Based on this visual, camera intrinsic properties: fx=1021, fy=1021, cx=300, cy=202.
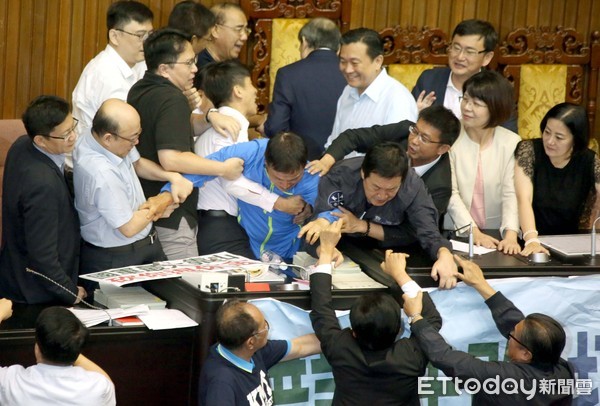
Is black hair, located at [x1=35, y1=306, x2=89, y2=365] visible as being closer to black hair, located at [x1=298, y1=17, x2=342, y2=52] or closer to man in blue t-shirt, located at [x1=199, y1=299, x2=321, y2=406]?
man in blue t-shirt, located at [x1=199, y1=299, x2=321, y2=406]

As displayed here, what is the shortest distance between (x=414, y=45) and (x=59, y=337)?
13.0ft

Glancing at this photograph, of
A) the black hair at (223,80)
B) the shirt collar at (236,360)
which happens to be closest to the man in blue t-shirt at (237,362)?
the shirt collar at (236,360)

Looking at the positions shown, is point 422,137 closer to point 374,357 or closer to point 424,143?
point 424,143

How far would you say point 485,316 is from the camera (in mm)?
3906

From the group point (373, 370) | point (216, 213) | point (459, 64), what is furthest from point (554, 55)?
point (373, 370)

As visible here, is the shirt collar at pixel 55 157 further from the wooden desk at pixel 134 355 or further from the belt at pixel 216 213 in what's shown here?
the belt at pixel 216 213

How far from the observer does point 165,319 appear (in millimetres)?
3766

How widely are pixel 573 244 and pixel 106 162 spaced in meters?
1.96

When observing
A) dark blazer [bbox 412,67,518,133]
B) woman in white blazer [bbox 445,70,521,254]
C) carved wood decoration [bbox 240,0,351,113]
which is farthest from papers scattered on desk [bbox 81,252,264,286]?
carved wood decoration [bbox 240,0,351,113]

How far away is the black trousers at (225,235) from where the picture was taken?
14.3 ft

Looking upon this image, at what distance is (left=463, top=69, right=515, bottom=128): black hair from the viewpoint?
4.44 m

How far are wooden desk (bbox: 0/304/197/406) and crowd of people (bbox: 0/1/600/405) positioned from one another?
30 centimetres

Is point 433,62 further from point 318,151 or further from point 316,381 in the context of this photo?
point 316,381

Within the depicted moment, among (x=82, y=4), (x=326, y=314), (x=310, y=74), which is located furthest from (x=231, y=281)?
(x=82, y=4)
